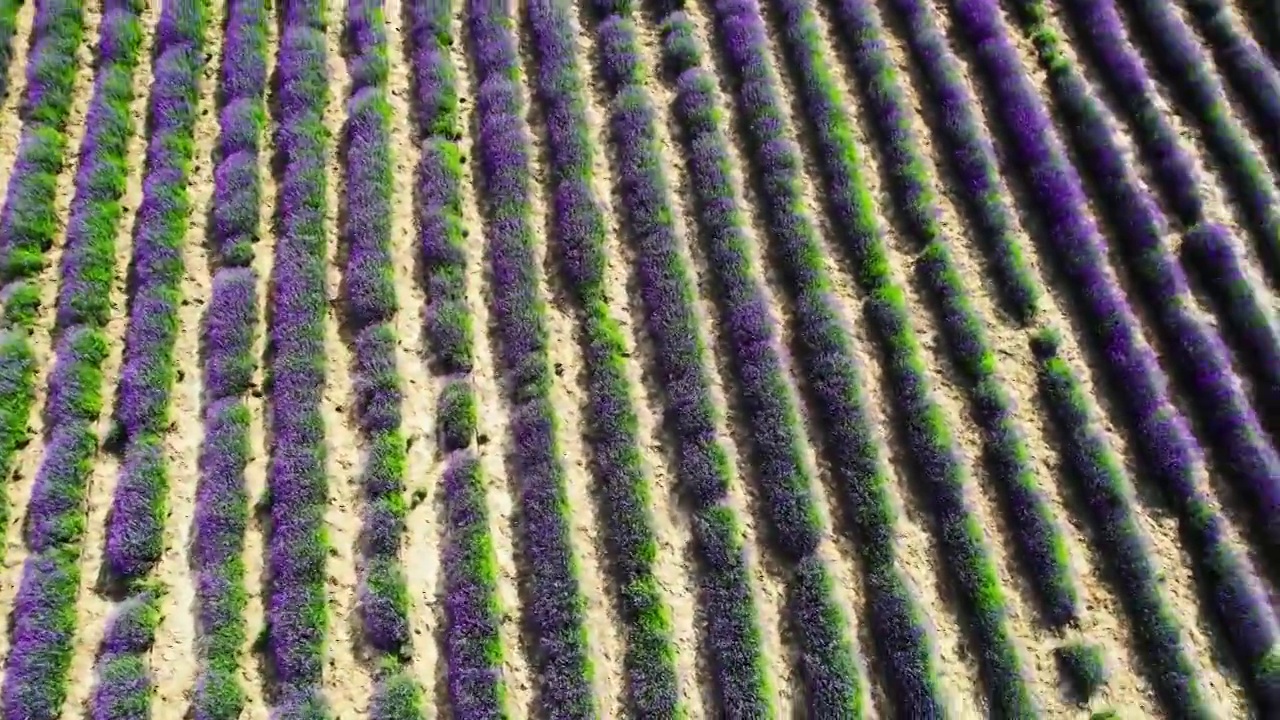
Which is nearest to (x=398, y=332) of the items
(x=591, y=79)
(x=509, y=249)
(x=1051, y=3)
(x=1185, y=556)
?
(x=509, y=249)

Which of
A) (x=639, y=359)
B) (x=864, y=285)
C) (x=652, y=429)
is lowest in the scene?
(x=652, y=429)

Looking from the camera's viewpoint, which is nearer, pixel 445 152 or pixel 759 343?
pixel 759 343

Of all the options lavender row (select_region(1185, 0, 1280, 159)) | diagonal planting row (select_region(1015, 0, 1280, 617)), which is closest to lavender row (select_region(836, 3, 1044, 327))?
diagonal planting row (select_region(1015, 0, 1280, 617))

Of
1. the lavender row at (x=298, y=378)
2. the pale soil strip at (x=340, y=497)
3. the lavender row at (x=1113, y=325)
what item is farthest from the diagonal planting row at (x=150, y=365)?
the lavender row at (x=1113, y=325)

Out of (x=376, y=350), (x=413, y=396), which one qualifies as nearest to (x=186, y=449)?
(x=376, y=350)

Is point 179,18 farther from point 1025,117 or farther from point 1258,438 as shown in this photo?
point 1258,438

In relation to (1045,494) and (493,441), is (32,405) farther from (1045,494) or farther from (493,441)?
(1045,494)

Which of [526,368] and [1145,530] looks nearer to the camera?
[1145,530]
